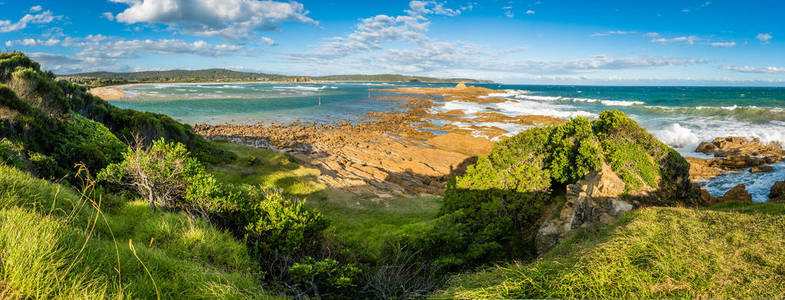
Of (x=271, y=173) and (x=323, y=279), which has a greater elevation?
(x=323, y=279)

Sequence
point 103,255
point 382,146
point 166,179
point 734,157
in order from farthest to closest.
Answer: point 382,146 → point 734,157 → point 166,179 → point 103,255

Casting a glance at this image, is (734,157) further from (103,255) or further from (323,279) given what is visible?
(103,255)

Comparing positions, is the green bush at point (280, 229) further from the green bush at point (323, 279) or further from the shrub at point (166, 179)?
the shrub at point (166, 179)

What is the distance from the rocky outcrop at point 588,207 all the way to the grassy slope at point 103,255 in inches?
263

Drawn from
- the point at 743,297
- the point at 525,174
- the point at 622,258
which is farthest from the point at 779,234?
the point at 525,174

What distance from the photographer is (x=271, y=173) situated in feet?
58.0

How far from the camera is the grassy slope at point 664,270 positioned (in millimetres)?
3639

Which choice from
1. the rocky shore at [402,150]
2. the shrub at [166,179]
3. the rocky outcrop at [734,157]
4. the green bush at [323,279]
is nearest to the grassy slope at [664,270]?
the green bush at [323,279]

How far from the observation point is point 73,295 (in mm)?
2773

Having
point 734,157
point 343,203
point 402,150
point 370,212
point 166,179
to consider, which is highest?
point 166,179

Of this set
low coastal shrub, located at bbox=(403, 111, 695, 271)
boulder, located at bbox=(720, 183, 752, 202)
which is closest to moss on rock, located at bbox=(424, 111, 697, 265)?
low coastal shrub, located at bbox=(403, 111, 695, 271)

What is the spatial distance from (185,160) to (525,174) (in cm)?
899

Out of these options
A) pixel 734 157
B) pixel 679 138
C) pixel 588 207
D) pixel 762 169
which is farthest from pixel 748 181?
pixel 679 138

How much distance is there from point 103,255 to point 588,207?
878 centimetres
